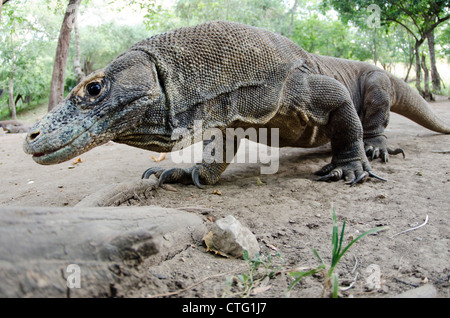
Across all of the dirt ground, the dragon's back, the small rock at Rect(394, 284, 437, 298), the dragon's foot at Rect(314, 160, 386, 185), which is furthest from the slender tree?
the small rock at Rect(394, 284, 437, 298)

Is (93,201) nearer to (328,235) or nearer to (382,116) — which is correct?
(328,235)

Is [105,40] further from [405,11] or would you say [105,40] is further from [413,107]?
[413,107]

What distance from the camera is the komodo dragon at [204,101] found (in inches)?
85.4

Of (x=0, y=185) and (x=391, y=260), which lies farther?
(x=0, y=185)

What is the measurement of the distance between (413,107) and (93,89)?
432 centimetres

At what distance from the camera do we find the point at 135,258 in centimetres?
126

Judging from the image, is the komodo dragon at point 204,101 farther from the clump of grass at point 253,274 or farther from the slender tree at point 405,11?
the slender tree at point 405,11

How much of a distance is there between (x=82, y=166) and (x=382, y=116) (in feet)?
12.4

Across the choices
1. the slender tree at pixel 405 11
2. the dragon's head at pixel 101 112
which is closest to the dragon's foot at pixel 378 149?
the dragon's head at pixel 101 112

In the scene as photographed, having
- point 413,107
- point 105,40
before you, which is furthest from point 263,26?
point 413,107

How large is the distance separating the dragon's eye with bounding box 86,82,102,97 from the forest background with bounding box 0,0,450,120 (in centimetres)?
1245

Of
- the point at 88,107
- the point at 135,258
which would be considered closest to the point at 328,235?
the point at 135,258

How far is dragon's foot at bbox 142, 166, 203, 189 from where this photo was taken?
3.28 m
